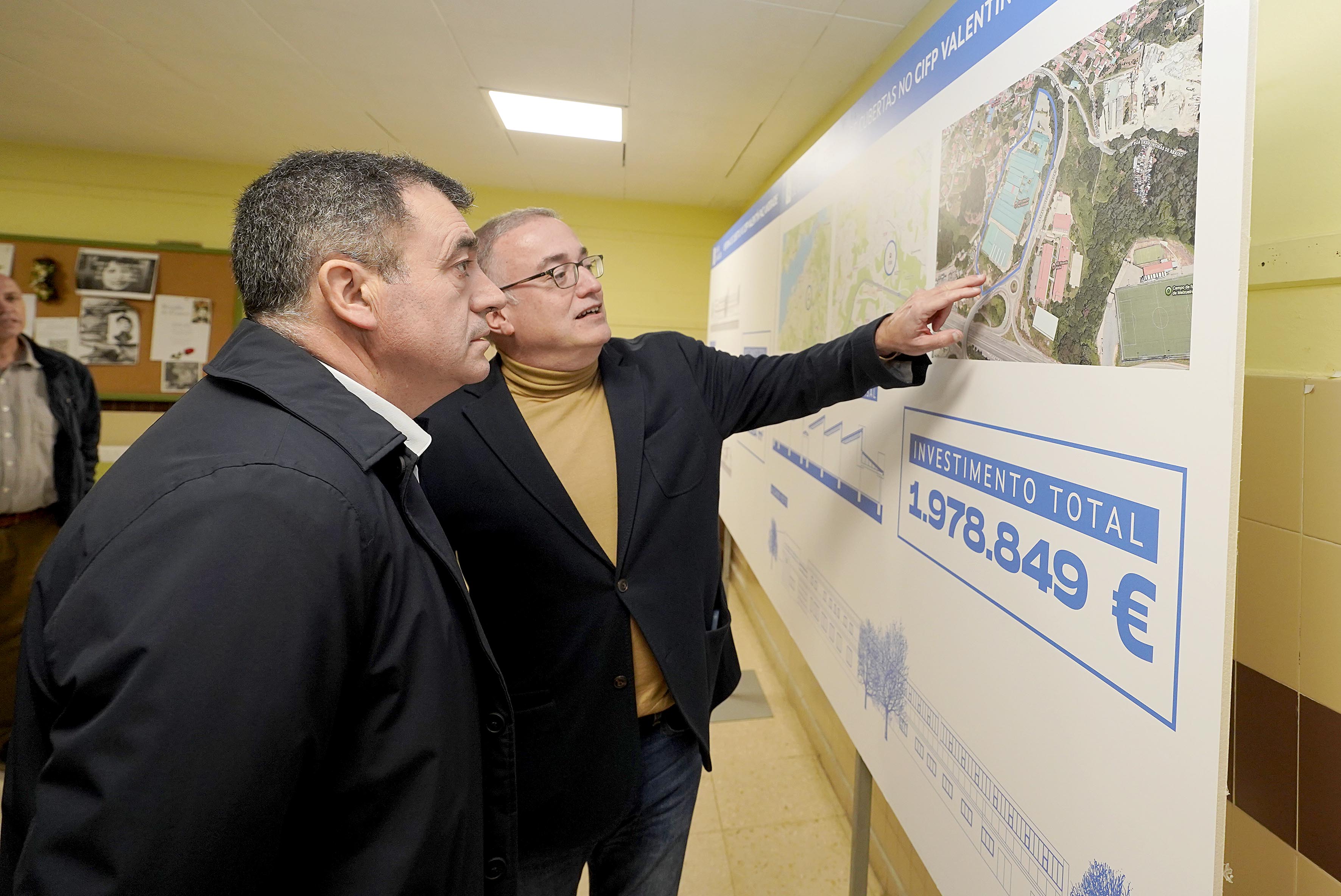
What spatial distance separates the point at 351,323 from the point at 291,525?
0.29 meters

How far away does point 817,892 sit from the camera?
191 centimetres

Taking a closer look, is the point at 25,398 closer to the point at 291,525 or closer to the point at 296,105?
the point at 296,105

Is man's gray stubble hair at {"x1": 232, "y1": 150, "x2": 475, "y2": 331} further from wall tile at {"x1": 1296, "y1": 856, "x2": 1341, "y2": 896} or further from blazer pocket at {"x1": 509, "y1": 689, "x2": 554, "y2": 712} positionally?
wall tile at {"x1": 1296, "y1": 856, "x2": 1341, "y2": 896}

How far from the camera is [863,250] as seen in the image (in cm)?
143

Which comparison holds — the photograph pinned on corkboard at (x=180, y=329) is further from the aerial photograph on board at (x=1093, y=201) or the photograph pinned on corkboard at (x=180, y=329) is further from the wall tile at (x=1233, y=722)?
the wall tile at (x=1233, y=722)

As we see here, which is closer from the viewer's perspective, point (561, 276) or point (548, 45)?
point (561, 276)

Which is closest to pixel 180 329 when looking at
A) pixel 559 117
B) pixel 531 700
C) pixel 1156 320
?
pixel 559 117

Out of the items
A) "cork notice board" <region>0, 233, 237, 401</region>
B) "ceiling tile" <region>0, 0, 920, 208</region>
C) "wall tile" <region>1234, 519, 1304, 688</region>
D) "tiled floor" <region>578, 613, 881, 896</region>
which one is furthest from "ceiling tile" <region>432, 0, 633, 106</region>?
"cork notice board" <region>0, 233, 237, 401</region>

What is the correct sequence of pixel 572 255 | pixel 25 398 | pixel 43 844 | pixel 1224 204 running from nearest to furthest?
pixel 43 844 → pixel 1224 204 → pixel 572 255 → pixel 25 398

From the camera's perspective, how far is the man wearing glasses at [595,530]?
43.3 inches

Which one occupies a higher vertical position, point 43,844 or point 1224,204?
point 1224,204

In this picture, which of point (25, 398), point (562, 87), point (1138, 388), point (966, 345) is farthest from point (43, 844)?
point (562, 87)

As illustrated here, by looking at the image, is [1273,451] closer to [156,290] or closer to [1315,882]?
[1315,882]

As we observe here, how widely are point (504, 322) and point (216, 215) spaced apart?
16.0 feet
